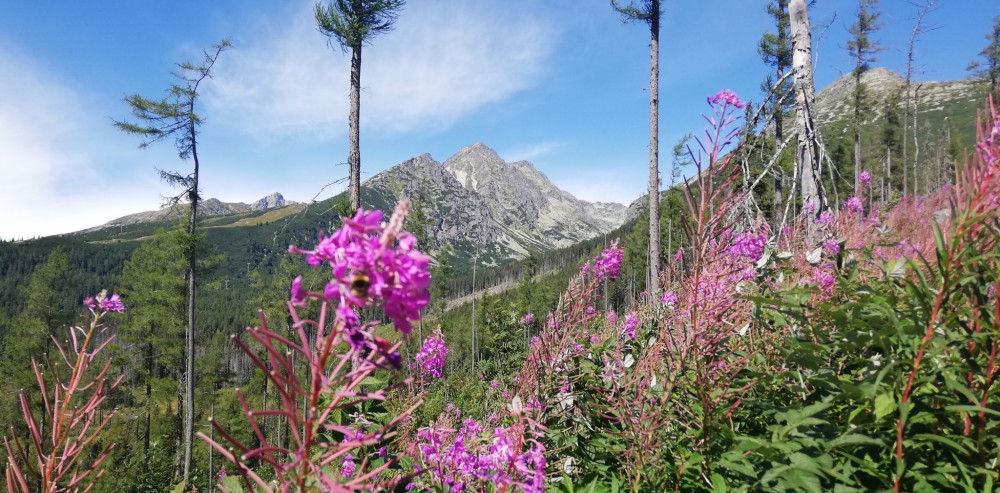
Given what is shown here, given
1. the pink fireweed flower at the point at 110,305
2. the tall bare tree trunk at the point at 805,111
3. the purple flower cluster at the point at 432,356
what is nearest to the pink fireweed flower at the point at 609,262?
the tall bare tree trunk at the point at 805,111

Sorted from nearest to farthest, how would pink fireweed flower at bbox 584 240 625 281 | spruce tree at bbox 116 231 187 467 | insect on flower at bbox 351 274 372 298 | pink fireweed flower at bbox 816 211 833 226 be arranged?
insect on flower at bbox 351 274 372 298
pink fireweed flower at bbox 816 211 833 226
pink fireweed flower at bbox 584 240 625 281
spruce tree at bbox 116 231 187 467

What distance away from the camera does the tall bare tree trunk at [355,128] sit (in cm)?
1065

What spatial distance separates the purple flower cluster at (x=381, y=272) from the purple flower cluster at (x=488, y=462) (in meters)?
0.99

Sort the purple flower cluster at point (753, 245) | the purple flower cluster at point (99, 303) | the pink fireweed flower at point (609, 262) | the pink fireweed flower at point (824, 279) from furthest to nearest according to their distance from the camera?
the pink fireweed flower at point (609, 262) → the purple flower cluster at point (753, 245) → the pink fireweed flower at point (824, 279) → the purple flower cluster at point (99, 303)

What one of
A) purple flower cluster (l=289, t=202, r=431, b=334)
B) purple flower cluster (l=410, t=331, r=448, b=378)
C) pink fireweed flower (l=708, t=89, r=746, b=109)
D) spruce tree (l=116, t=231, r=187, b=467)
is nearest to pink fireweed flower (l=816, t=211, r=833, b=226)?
pink fireweed flower (l=708, t=89, r=746, b=109)

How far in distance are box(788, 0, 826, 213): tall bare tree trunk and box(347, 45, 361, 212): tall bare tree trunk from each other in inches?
358

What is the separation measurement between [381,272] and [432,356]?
610 cm

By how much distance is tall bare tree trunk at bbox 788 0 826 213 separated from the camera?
12.3ft

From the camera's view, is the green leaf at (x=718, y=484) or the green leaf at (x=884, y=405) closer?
the green leaf at (x=884, y=405)

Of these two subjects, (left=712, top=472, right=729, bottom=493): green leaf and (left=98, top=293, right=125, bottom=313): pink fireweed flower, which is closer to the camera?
(left=712, top=472, right=729, bottom=493): green leaf

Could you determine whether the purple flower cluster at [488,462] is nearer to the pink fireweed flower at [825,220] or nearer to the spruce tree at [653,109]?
the pink fireweed flower at [825,220]

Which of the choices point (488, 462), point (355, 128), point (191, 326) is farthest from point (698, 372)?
point (191, 326)

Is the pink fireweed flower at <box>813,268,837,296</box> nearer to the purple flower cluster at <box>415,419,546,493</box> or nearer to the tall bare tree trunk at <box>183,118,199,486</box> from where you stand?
the purple flower cluster at <box>415,419,546,493</box>

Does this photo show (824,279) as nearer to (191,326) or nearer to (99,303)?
(99,303)
